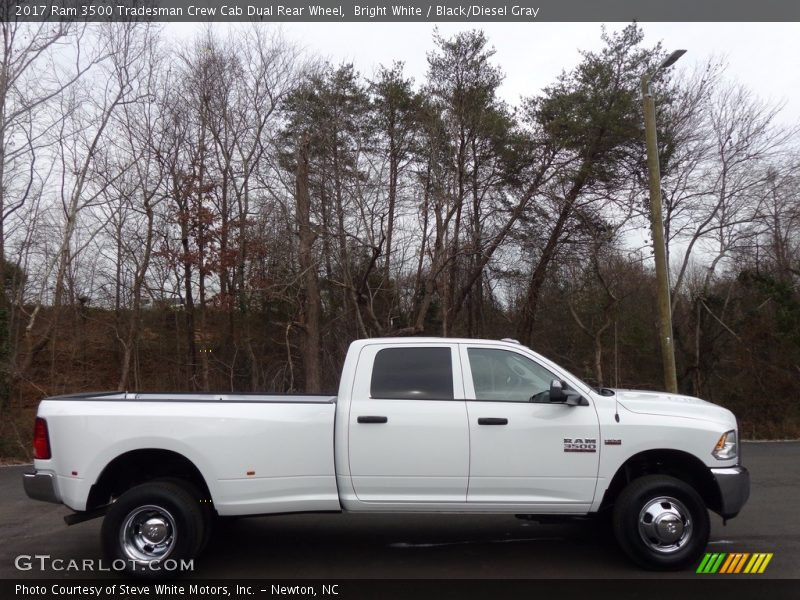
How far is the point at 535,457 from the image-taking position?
6.08m

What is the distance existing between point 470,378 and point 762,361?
2201cm

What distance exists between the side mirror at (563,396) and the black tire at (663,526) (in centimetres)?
88

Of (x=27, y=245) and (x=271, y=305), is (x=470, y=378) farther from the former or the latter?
(x=271, y=305)

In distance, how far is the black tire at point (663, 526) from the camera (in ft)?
19.8

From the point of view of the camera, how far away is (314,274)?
23266mm

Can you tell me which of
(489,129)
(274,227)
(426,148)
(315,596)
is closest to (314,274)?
(274,227)

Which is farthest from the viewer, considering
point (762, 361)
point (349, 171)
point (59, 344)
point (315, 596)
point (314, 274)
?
point (59, 344)

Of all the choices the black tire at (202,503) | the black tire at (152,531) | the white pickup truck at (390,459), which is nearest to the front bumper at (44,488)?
the white pickup truck at (390,459)

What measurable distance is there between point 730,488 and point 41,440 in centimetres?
571

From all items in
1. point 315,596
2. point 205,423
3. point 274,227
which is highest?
point 274,227

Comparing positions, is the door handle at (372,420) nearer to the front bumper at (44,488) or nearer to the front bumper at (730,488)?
the front bumper at (44,488)

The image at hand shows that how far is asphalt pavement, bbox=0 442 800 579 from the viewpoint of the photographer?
20.3 feet

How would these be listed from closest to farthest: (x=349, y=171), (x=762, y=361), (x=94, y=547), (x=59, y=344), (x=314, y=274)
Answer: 1. (x=94, y=547)
2. (x=349, y=171)
3. (x=314, y=274)
4. (x=762, y=361)
5. (x=59, y=344)

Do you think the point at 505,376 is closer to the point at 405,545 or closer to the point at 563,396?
the point at 563,396
